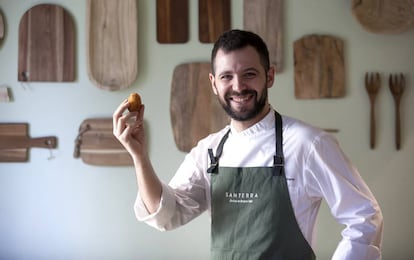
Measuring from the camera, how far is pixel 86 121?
1768mm

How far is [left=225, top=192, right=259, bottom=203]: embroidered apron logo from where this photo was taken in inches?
43.3

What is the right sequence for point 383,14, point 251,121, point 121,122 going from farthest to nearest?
1. point 383,14
2. point 251,121
3. point 121,122

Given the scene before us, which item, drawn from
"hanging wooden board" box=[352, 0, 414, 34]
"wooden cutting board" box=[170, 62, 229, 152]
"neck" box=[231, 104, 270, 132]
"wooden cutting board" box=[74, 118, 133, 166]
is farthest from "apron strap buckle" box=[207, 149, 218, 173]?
"hanging wooden board" box=[352, 0, 414, 34]

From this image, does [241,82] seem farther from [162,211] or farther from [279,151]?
[162,211]

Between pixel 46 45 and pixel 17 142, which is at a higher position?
pixel 46 45

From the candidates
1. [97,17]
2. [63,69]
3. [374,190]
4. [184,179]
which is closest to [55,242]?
[63,69]

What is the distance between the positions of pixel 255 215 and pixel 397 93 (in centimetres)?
101

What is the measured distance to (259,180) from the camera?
1097mm

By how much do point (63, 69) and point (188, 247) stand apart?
0.91 m

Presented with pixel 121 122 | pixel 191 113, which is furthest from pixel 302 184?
pixel 191 113

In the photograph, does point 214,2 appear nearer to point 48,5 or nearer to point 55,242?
point 48,5

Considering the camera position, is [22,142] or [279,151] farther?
[22,142]

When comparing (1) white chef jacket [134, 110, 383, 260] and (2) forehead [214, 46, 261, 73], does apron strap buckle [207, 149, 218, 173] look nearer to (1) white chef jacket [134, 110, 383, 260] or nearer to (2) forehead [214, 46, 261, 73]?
(1) white chef jacket [134, 110, 383, 260]

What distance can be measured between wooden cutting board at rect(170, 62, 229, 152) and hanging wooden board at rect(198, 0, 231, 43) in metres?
0.12
